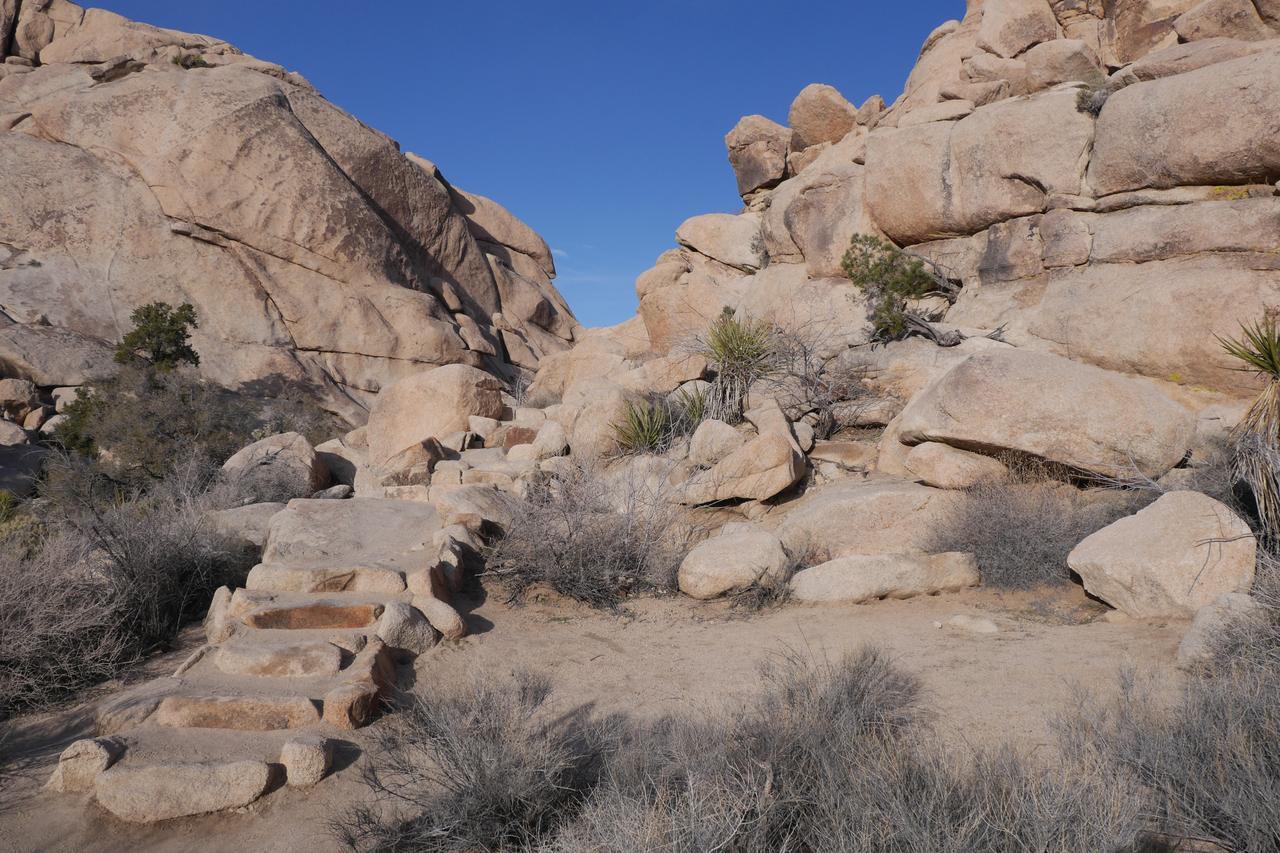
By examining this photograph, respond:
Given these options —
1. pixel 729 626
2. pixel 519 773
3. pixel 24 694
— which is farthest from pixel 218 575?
pixel 519 773

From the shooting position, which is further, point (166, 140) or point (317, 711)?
point (166, 140)

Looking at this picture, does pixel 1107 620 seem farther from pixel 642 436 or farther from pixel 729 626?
pixel 642 436

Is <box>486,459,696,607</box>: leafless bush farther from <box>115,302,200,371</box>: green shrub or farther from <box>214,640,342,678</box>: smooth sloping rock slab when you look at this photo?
<box>115,302,200,371</box>: green shrub

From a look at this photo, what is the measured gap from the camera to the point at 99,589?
636 centimetres

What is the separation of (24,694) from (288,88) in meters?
22.4

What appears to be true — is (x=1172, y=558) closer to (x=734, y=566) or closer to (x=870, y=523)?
(x=870, y=523)

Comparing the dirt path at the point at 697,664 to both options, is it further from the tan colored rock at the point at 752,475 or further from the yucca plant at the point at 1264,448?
the tan colored rock at the point at 752,475

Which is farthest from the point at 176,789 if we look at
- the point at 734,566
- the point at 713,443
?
the point at 713,443

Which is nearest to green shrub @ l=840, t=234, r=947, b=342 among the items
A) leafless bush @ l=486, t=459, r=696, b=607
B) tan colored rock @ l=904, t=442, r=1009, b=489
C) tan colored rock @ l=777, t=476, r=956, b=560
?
tan colored rock @ l=904, t=442, r=1009, b=489

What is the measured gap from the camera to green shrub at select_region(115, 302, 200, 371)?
1725 centimetres

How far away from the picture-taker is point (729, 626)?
21.9ft

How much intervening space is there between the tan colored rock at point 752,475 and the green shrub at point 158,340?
13.4 m

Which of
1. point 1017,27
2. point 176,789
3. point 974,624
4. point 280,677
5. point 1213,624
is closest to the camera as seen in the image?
point 176,789

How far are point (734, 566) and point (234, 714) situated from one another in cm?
416
